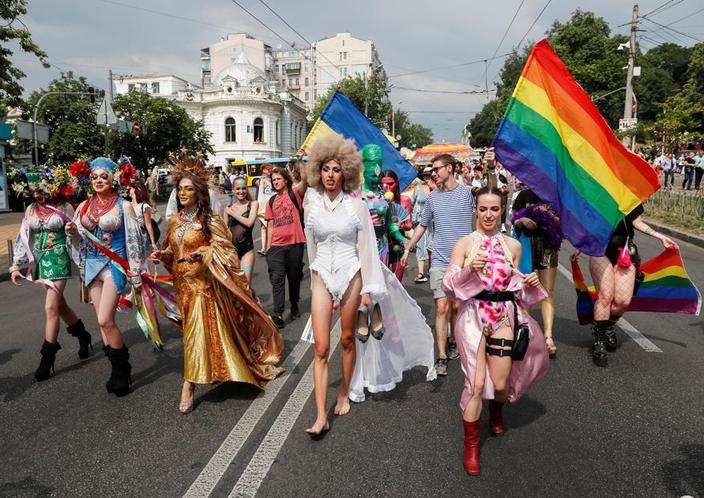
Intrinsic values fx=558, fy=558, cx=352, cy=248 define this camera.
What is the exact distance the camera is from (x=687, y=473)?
3221mm

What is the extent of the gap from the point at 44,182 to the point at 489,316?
4.16m

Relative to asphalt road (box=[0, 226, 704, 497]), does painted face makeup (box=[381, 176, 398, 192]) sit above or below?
above

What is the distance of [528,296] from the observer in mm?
3586

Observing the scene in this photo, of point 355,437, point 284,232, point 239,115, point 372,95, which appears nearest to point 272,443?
point 355,437

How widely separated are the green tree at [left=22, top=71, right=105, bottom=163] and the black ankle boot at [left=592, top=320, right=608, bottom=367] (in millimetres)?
35514

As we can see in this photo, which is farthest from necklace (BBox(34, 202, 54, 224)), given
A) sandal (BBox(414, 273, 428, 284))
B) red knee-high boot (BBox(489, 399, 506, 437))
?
sandal (BBox(414, 273, 428, 284))

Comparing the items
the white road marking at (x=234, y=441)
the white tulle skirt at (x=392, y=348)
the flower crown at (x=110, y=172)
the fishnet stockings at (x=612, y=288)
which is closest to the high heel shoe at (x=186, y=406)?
the white road marking at (x=234, y=441)

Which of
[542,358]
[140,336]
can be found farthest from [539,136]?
[140,336]

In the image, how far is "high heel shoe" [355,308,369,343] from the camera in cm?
421

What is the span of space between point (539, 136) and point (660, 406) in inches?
89.4

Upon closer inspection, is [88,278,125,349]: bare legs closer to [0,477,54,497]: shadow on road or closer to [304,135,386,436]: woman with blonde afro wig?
[0,477,54,497]: shadow on road

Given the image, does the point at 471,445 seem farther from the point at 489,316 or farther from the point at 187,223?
the point at 187,223

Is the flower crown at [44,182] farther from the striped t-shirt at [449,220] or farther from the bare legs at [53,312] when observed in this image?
the striped t-shirt at [449,220]

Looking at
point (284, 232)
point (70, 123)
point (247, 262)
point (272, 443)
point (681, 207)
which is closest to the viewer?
point (272, 443)
